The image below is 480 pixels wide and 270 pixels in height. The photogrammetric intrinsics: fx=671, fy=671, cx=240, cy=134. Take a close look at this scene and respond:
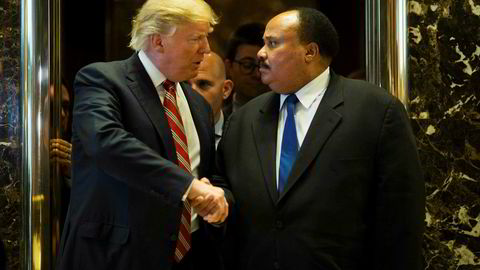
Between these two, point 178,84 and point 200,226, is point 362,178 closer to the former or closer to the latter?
point 200,226

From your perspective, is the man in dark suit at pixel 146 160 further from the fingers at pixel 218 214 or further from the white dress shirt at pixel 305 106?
the white dress shirt at pixel 305 106

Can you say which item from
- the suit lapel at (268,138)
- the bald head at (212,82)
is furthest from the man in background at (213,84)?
the suit lapel at (268,138)

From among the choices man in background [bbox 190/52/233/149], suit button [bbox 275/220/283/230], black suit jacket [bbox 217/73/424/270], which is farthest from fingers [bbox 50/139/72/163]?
suit button [bbox 275/220/283/230]

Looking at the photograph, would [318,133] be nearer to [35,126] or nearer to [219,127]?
[219,127]

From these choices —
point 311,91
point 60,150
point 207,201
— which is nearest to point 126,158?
point 207,201

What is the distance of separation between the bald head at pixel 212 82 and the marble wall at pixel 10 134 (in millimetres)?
842

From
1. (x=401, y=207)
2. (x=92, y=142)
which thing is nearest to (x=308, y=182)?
(x=401, y=207)

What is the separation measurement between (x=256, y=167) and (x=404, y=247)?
2.02 ft

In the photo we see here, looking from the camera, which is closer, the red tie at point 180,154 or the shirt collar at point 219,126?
the red tie at point 180,154

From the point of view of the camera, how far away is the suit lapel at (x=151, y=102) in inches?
92.3

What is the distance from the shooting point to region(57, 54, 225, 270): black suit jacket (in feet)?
7.07

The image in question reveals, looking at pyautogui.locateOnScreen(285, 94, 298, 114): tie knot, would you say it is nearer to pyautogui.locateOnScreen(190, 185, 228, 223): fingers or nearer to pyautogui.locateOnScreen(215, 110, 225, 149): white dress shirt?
pyautogui.locateOnScreen(190, 185, 228, 223): fingers

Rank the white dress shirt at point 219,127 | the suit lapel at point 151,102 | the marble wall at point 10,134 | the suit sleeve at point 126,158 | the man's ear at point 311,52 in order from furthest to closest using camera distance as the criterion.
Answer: the white dress shirt at point 219,127
the marble wall at point 10,134
the man's ear at point 311,52
the suit lapel at point 151,102
the suit sleeve at point 126,158

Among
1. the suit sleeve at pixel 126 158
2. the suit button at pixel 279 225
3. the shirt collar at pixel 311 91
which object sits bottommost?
the suit button at pixel 279 225
